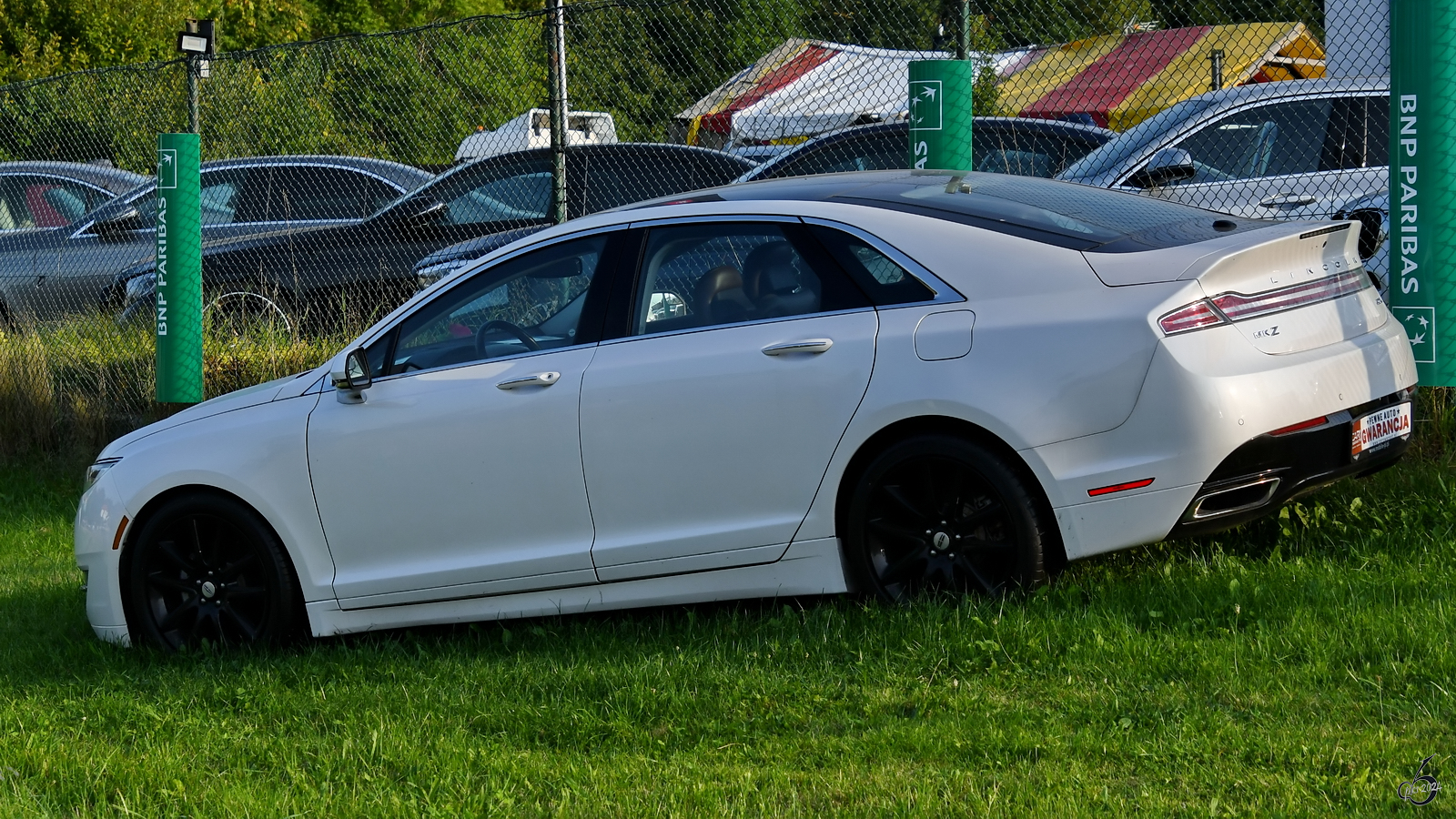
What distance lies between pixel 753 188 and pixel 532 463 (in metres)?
1.28

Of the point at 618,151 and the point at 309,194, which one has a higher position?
the point at 618,151

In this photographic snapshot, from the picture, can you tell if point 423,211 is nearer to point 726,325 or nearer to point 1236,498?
point 726,325

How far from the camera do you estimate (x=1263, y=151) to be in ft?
29.0

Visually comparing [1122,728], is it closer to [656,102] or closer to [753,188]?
[753,188]

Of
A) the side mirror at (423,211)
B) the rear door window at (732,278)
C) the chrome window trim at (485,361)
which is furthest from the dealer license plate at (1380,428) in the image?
the side mirror at (423,211)

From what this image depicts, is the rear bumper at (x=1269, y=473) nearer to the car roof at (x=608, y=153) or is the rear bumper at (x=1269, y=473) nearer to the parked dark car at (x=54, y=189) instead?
the car roof at (x=608, y=153)

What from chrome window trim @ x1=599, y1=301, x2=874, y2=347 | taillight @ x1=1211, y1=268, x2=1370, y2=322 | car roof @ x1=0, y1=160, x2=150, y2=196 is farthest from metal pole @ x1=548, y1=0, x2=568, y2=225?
car roof @ x1=0, y1=160, x2=150, y2=196

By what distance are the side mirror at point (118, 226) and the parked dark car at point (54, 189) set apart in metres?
0.92

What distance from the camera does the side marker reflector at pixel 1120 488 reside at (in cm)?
451

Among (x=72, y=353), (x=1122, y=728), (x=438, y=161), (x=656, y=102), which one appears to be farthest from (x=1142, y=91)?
(x=1122, y=728)

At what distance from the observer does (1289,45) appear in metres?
20.9

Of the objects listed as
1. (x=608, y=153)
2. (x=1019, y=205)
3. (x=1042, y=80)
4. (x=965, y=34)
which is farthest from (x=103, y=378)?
(x=1042, y=80)

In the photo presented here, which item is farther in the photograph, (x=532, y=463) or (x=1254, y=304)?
(x=532, y=463)

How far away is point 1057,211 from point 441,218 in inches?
264
